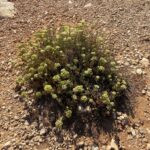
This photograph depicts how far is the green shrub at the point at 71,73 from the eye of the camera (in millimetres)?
4867

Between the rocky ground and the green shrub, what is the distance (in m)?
0.29

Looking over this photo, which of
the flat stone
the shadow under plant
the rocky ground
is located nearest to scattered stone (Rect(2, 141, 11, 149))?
the rocky ground

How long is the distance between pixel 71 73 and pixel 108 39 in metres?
1.39

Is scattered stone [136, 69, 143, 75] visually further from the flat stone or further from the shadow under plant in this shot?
the flat stone

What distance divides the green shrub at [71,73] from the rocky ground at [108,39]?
0.29m

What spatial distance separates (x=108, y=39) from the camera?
6.17m

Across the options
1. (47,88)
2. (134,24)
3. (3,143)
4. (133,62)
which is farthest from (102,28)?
(3,143)

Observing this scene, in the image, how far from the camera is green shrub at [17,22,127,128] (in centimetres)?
487

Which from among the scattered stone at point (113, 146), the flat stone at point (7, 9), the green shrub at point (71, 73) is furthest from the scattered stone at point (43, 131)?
the flat stone at point (7, 9)

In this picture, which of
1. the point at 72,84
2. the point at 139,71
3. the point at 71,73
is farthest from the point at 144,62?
the point at 72,84

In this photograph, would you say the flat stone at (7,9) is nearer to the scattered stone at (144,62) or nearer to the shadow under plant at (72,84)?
the shadow under plant at (72,84)

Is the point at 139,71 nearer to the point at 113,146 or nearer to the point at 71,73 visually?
the point at 71,73

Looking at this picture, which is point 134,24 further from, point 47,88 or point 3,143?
point 3,143

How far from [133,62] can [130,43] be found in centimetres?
54
